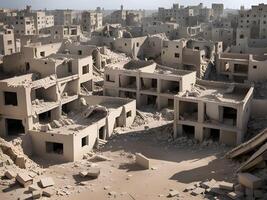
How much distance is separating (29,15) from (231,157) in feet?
233

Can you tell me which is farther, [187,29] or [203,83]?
[187,29]

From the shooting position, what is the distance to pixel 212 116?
102 feet

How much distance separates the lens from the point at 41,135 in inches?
1122

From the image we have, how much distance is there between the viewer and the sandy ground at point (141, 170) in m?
22.8

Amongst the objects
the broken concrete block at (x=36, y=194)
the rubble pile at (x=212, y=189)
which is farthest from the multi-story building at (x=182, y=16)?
the broken concrete block at (x=36, y=194)

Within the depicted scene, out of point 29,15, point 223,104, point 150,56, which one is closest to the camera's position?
point 223,104

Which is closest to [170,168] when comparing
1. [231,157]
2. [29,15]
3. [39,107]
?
[231,157]

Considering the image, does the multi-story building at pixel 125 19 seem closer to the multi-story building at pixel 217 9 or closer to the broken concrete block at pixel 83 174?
the multi-story building at pixel 217 9

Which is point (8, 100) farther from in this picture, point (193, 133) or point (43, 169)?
point (193, 133)

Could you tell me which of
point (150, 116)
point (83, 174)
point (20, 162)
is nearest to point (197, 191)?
point (83, 174)

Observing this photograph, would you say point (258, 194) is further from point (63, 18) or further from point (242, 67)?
point (63, 18)

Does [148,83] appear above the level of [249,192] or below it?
above

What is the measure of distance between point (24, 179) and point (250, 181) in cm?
1160

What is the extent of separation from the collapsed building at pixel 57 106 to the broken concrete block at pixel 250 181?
10830 mm
